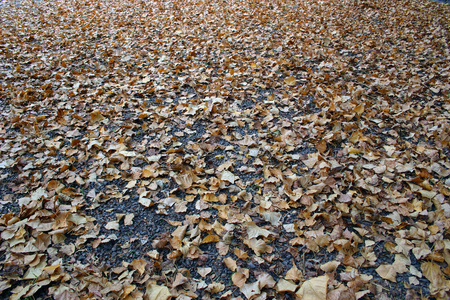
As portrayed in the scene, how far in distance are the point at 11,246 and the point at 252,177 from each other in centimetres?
200

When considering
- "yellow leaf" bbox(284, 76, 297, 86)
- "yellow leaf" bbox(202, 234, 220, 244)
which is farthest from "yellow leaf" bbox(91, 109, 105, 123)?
"yellow leaf" bbox(284, 76, 297, 86)

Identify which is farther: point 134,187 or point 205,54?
point 205,54

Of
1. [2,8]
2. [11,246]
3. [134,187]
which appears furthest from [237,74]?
[2,8]

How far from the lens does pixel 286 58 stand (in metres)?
4.75

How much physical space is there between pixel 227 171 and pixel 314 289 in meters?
1.26

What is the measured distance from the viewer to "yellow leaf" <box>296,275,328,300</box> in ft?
5.37

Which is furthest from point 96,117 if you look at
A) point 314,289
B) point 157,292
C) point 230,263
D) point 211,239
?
point 314,289

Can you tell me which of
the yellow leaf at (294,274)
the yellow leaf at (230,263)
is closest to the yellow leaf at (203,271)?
the yellow leaf at (230,263)

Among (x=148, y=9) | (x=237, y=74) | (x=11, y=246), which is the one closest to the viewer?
(x=11, y=246)

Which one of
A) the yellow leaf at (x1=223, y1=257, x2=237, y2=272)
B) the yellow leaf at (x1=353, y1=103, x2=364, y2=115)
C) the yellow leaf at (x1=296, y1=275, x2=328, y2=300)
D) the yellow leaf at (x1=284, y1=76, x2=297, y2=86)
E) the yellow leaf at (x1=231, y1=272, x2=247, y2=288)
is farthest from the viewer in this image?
the yellow leaf at (x1=284, y1=76, x2=297, y2=86)

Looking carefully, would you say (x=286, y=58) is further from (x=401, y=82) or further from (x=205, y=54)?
(x=401, y=82)

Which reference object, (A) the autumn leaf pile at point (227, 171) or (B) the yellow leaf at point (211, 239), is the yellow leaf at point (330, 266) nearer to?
(A) the autumn leaf pile at point (227, 171)

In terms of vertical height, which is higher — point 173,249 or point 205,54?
point 205,54

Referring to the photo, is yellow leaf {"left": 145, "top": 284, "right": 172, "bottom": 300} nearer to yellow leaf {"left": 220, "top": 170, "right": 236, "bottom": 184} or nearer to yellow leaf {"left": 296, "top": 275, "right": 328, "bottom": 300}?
yellow leaf {"left": 296, "top": 275, "right": 328, "bottom": 300}
